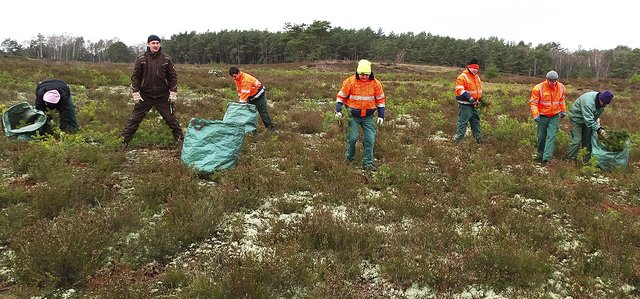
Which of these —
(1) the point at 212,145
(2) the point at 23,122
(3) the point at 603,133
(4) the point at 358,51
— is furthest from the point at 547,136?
(4) the point at 358,51

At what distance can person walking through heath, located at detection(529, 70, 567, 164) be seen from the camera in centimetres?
780

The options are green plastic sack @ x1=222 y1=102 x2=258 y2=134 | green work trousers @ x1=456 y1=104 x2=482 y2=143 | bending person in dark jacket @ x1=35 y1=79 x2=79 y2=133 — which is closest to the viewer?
bending person in dark jacket @ x1=35 y1=79 x2=79 y2=133

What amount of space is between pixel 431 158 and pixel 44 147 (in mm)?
6860

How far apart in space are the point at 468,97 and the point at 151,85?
6.64 meters

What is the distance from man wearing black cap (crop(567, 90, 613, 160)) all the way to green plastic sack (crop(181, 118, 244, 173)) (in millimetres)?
6494

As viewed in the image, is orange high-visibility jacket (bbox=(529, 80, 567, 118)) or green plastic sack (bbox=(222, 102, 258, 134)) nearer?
orange high-visibility jacket (bbox=(529, 80, 567, 118))

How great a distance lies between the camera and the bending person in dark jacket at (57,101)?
7500 mm

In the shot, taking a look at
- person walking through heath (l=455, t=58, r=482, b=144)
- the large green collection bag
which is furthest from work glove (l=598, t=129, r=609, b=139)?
the large green collection bag

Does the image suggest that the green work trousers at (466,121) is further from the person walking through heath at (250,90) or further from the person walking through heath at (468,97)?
the person walking through heath at (250,90)

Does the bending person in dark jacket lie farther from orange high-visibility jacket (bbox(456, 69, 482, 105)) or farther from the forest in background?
the forest in background

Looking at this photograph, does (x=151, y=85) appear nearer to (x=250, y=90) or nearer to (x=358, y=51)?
(x=250, y=90)

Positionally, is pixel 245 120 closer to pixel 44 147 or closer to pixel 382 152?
pixel 382 152

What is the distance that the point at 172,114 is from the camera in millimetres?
7652

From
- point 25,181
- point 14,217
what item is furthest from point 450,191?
point 25,181
